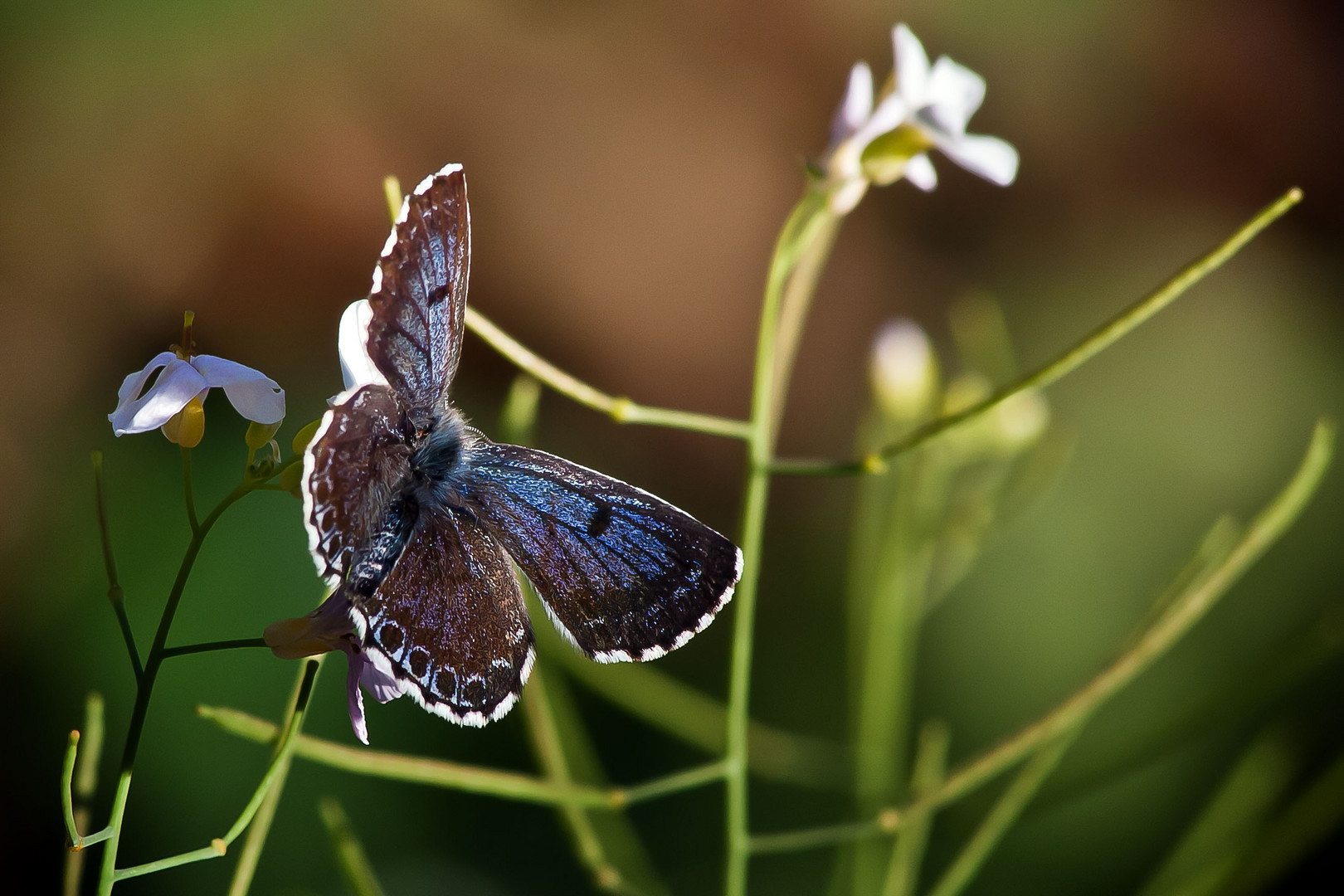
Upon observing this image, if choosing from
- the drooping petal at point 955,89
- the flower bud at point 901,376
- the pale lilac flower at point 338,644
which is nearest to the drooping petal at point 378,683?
the pale lilac flower at point 338,644

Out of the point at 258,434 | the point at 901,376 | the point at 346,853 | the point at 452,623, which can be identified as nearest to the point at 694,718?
the point at 901,376

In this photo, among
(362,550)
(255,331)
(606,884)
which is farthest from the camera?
(255,331)

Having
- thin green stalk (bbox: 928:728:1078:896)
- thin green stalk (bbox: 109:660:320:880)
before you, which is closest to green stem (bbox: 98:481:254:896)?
thin green stalk (bbox: 109:660:320:880)

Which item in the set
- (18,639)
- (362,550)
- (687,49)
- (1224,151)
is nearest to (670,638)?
(362,550)

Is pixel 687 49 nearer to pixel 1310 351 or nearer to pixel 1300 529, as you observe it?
pixel 1310 351

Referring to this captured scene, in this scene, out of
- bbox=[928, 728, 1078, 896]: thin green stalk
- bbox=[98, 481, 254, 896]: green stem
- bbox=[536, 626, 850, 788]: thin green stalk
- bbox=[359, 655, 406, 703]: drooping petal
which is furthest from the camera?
bbox=[536, 626, 850, 788]: thin green stalk

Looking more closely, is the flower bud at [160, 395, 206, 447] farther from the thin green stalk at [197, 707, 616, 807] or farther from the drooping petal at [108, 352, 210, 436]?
the thin green stalk at [197, 707, 616, 807]

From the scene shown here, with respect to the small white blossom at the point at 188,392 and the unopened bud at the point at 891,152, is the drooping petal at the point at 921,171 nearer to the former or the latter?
the unopened bud at the point at 891,152
